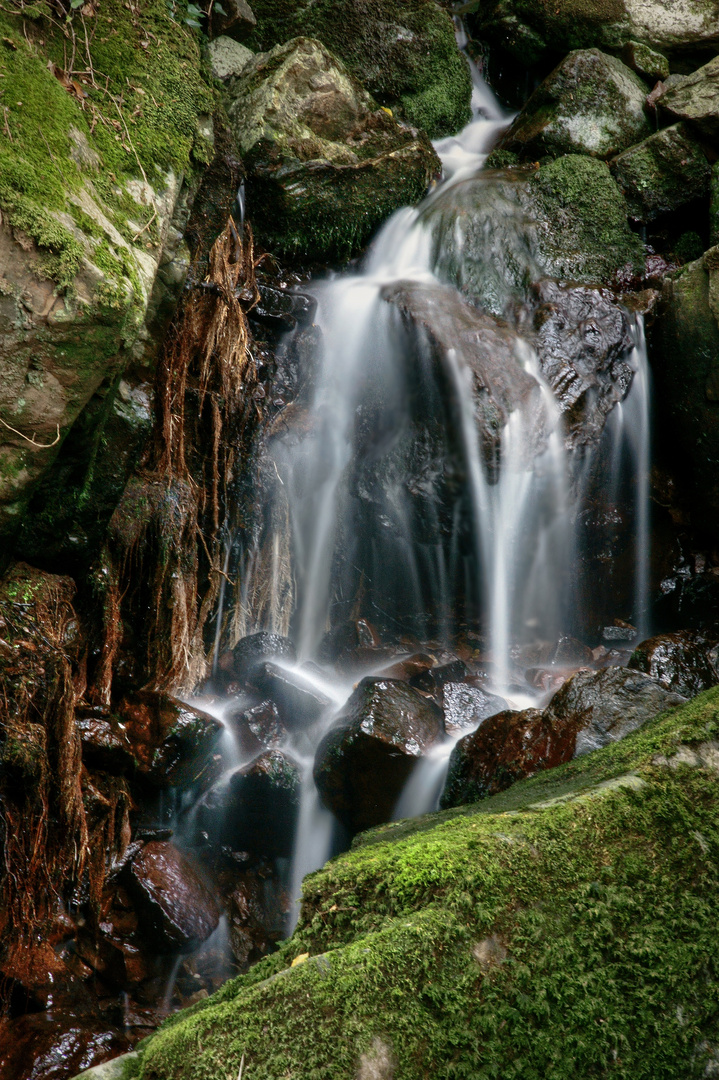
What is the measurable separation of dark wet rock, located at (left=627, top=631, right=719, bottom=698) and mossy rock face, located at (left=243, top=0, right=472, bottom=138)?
7.95m

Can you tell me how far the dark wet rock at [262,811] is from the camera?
4.95 meters

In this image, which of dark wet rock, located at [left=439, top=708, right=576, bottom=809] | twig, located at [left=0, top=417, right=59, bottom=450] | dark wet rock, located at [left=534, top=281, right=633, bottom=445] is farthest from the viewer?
dark wet rock, located at [left=534, top=281, right=633, bottom=445]

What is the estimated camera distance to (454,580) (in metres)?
7.03

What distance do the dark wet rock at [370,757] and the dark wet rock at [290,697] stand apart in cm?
57

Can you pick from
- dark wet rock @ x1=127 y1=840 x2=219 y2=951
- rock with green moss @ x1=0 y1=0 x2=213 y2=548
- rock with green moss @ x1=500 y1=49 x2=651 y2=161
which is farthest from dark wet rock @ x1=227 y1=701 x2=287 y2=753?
rock with green moss @ x1=500 y1=49 x2=651 y2=161

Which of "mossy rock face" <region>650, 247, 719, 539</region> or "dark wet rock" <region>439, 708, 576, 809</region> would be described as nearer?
"dark wet rock" <region>439, 708, 576, 809</region>

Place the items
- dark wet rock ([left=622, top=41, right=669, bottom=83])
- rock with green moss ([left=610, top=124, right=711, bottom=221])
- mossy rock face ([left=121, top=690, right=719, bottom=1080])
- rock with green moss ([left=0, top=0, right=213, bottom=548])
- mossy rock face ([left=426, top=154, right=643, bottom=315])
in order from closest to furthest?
mossy rock face ([left=121, top=690, right=719, bottom=1080]) → rock with green moss ([left=0, top=0, right=213, bottom=548]) → mossy rock face ([left=426, top=154, right=643, bottom=315]) → rock with green moss ([left=610, top=124, right=711, bottom=221]) → dark wet rock ([left=622, top=41, right=669, bottom=83])

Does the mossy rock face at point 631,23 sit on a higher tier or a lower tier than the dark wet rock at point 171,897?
higher

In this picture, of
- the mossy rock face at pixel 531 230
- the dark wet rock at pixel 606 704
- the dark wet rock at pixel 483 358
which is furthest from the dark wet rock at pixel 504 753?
the mossy rock face at pixel 531 230

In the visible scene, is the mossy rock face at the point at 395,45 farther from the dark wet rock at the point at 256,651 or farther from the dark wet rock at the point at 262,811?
the dark wet rock at the point at 262,811

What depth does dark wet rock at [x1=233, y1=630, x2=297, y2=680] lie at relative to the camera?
598 cm

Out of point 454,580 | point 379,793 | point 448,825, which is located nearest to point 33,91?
point 448,825

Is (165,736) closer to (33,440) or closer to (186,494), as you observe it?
(186,494)

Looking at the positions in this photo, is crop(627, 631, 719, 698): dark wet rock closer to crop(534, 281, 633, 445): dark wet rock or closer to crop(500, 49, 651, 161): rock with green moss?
crop(534, 281, 633, 445): dark wet rock
